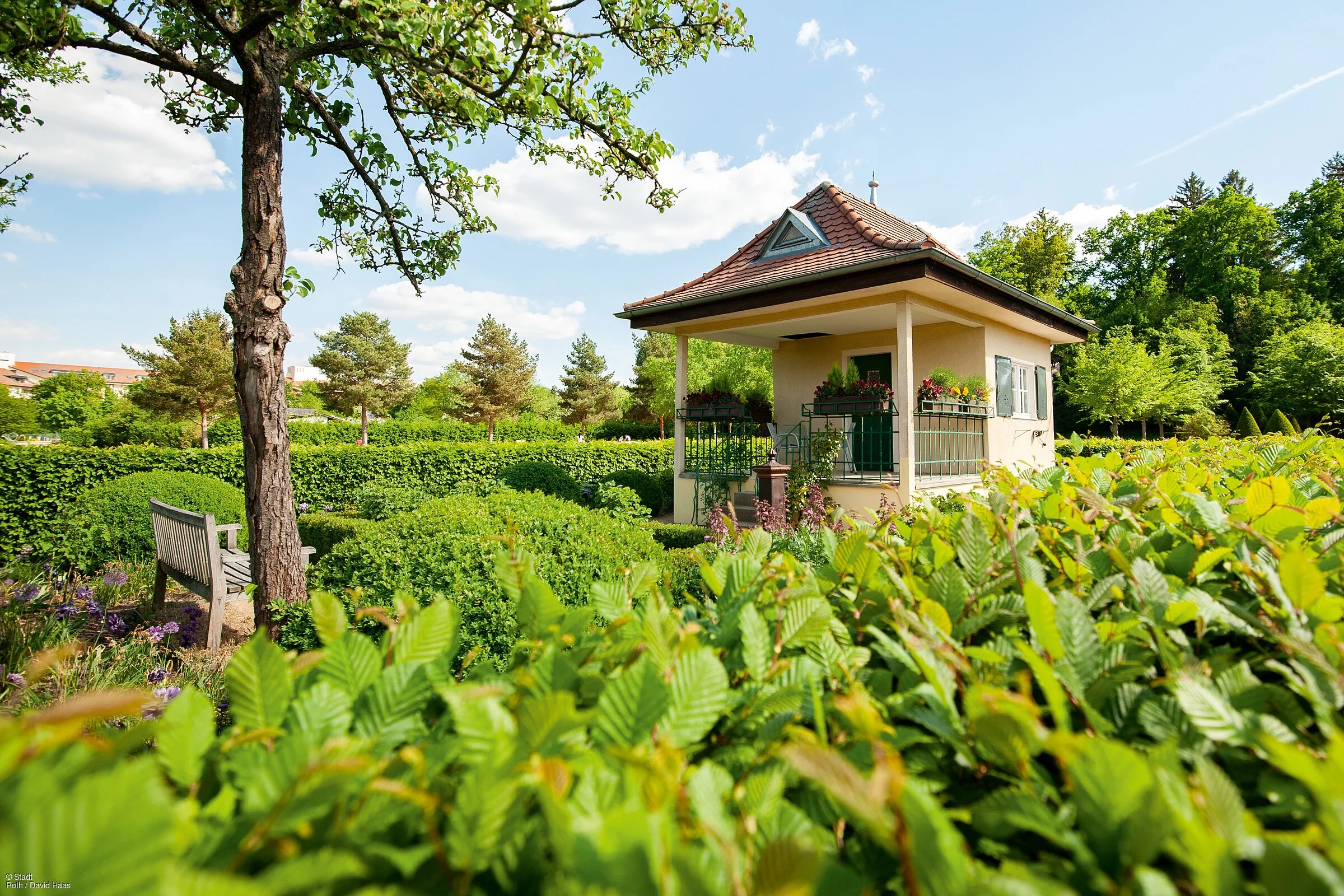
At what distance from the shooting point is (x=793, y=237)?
10.4m

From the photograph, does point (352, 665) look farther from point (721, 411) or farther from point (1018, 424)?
point (1018, 424)

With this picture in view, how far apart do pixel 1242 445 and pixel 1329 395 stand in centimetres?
2701

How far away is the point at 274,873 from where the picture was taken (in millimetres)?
440

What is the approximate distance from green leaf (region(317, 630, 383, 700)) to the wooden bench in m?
4.39

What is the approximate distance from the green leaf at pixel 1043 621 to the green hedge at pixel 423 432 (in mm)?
23811

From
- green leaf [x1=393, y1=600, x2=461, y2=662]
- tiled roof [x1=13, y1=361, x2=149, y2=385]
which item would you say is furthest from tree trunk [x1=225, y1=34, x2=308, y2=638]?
tiled roof [x1=13, y1=361, x2=149, y2=385]

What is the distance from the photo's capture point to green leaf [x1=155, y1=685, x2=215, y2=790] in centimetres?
62

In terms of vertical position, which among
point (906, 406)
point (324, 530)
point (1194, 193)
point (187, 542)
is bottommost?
point (324, 530)

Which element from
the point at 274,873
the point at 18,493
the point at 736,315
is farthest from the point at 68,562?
the point at 274,873

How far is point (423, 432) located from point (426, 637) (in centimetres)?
3020

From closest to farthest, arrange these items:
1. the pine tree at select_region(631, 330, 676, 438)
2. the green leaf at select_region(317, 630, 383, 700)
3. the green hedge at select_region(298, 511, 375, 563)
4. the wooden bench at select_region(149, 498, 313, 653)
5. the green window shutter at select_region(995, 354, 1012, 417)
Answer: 1. the green leaf at select_region(317, 630, 383, 700)
2. the wooden bench at select_region(149, 498, 313, 653)
3. the green hedge at select_region(298, 511, 375, 563)
4. the green window shutter at select_region(995, 354, 1012, 417)
5. the pine tree at select_region(631, 330, 676, 438)

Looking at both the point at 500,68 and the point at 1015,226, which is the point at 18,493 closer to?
the point at 500,68

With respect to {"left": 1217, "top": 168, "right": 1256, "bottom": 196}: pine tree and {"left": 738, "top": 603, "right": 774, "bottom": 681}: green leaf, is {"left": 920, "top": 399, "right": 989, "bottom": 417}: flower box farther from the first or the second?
{"left": 1217, "top": 168, "right": 1256, "bottom": 196}: pine tree

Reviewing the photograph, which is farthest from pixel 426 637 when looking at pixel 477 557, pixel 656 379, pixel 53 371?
pixel 53 371
